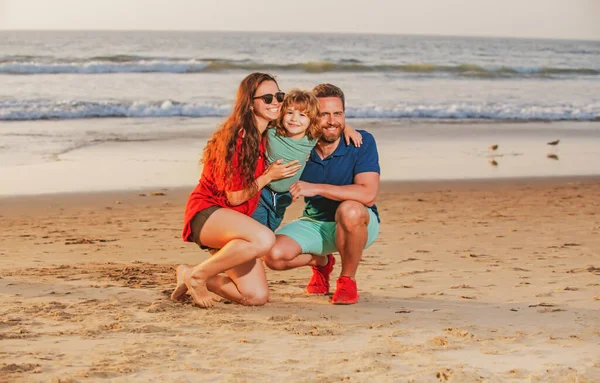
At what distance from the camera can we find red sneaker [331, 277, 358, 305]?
518 cm

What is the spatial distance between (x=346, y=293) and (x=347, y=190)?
1.97ft

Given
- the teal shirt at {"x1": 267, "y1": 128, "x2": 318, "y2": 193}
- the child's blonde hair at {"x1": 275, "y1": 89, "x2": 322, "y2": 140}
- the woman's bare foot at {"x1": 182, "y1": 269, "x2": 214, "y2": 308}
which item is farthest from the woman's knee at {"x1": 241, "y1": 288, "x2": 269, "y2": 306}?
the child's blonde hair at {"x1": 275, "y1": 89, "x2": 322, "y2": 140}

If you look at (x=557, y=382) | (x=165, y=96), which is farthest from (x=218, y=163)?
(x=165, y=96)

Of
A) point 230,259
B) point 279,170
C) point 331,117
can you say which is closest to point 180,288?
point 230,259

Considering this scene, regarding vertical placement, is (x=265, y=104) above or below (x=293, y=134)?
above

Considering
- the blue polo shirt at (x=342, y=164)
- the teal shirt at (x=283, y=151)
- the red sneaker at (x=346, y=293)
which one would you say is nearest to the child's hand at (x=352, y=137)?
the blue polo shirt at (x=342, y=164)

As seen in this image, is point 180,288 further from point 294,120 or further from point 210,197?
point 294,120

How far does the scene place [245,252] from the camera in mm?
4938

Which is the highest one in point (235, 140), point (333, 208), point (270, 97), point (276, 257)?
point (270, 97)

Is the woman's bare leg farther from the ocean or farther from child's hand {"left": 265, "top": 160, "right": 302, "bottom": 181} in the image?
the ocean

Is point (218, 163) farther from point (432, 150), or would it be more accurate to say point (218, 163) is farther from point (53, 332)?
point (432, 150)

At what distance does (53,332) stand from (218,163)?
1.23 metres

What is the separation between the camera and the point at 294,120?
502cm

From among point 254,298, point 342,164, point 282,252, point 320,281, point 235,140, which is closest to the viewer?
point 235,140
